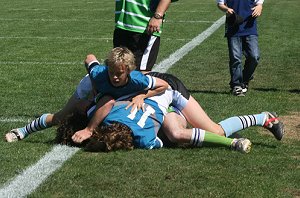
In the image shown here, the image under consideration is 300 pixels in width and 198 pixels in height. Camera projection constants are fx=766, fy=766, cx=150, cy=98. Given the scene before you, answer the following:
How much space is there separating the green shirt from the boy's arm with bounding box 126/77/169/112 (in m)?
0.83

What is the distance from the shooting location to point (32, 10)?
2698 cm

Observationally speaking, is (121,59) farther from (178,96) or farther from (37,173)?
(37,173)

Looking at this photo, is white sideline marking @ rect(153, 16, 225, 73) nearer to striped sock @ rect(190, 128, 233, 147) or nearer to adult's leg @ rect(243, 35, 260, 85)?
adult's leg @ rect(243, 35, 260, 85)

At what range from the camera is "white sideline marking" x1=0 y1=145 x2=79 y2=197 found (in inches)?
202

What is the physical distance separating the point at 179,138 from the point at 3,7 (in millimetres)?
23213

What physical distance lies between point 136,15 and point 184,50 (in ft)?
24.4

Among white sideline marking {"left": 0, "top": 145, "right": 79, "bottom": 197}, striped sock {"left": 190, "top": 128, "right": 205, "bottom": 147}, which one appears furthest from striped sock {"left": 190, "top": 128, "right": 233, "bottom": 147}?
white sideline marking {"left": 0, "top": 145, "right": 79, "bottom": 197}

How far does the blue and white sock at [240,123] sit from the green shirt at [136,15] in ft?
3.76

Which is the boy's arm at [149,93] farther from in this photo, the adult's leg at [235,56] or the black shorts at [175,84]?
the adult's leg at [235,56]

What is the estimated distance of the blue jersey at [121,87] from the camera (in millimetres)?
6496

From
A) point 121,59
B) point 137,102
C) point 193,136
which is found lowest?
point 193,136

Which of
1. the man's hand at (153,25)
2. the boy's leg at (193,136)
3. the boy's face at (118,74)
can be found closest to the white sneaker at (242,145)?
the boy's leg at (193,136)

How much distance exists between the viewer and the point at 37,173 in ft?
18.5

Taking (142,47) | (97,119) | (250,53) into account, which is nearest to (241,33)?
(250,53)
